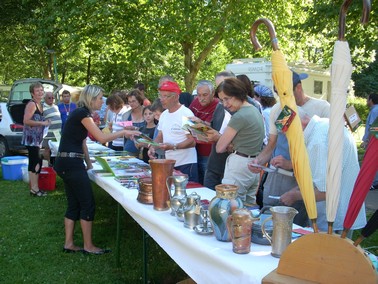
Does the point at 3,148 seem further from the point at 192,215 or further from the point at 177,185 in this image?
the point at 192,215

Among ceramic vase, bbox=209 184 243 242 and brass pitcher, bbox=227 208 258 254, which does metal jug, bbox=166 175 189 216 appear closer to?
ceramic vase, bbox=209 184 243 242

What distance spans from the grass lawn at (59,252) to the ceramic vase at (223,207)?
165cm

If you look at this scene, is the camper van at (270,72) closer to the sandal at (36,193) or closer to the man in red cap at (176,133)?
the sandal at (36,193)

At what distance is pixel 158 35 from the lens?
11.5 metres

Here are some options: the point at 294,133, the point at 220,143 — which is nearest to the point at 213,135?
the point at 220,143

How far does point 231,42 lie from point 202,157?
8517 millimetres

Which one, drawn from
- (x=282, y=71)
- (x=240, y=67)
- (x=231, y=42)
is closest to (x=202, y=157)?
(x=282, y=71)

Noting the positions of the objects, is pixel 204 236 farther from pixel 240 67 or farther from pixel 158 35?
pixel 240 67

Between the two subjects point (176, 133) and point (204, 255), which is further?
point (176, 133)

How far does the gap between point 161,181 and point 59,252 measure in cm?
205

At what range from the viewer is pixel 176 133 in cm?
395

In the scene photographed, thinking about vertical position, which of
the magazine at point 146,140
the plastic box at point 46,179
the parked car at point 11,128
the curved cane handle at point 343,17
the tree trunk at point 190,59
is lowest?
the plastic box at point 46,179

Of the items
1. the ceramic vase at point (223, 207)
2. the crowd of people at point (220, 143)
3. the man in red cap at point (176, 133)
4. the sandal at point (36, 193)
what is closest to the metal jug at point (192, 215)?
the ceramic vase at point (223, 207)

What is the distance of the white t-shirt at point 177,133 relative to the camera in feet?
12.9
